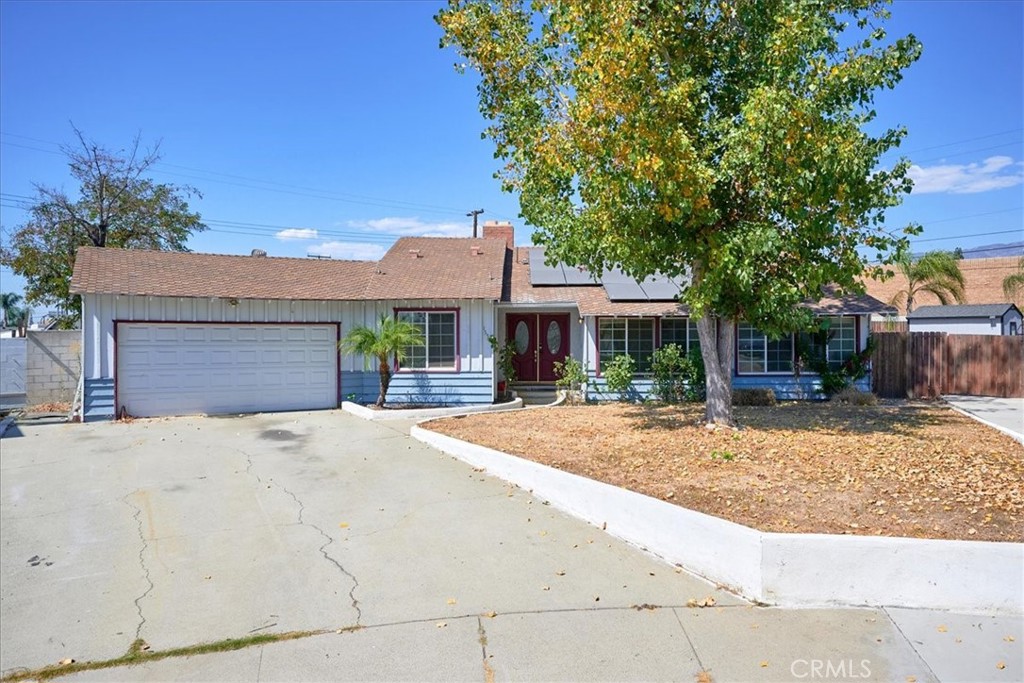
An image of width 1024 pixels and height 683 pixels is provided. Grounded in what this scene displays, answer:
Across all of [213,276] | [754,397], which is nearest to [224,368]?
[213,276]

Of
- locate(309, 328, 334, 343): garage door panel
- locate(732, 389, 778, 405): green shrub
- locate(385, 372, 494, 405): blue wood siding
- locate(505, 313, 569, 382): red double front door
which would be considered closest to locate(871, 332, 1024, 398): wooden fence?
locate(732, 389, 778, 405): green shrub

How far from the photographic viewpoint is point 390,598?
4.97 meters

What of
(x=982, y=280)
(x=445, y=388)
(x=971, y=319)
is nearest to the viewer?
(x=445, y=388)

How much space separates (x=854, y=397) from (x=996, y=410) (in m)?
2.77

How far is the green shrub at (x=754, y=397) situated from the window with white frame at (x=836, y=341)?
1838 millimetres

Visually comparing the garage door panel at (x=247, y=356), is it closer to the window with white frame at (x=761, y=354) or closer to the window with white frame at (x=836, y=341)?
the window with white frame at (x=761, y=354)

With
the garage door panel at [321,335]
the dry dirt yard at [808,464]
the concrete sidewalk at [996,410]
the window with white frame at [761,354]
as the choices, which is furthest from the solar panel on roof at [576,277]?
the concrete sidewalk at [996,410]

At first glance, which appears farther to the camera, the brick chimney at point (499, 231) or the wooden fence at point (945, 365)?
the brick chimney at point (499, 231)

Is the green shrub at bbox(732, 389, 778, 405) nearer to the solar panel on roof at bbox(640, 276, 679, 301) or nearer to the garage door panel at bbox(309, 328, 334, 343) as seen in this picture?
the solar panel on roof at bbox(640, 276, 679, 301)

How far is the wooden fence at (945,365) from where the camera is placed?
16.5m

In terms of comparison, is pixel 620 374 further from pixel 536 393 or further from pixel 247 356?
pixel 247 356

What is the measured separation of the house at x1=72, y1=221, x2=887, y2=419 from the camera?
13.8 meters

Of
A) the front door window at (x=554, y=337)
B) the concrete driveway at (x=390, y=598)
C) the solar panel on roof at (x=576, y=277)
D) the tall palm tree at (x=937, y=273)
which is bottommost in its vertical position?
the concrete driveway at (x=390, y=598)

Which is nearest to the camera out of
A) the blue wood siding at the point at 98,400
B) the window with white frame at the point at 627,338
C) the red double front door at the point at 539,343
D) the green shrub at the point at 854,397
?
the blue wood siding at the point at 98,400
